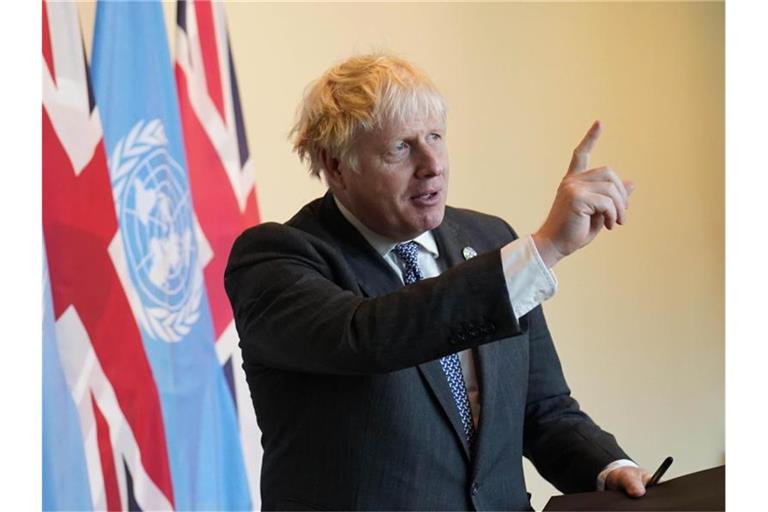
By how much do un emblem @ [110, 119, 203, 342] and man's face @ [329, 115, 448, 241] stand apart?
1.27 meters

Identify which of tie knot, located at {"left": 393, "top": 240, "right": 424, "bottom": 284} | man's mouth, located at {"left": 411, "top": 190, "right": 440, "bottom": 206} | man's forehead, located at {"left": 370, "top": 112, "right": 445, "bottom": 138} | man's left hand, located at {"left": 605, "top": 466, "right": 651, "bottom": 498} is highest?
man's forehead, located at {"left": 370, "top": 112, "right": 445, "bottom": 138}

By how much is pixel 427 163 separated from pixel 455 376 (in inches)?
12.5

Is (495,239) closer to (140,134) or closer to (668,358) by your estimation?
(140,134)

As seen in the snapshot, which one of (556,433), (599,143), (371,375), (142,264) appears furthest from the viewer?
(599,143)

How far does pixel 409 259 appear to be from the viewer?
61.4 inches

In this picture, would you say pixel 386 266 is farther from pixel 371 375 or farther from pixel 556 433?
pixel 556 433

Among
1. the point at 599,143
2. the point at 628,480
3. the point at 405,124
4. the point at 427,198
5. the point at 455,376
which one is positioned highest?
the point at 599,143

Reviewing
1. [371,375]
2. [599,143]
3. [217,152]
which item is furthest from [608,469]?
[599,143]

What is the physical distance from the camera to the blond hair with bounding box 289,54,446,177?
1.49 m

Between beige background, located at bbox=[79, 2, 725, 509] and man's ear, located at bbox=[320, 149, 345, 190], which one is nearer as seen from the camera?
man's ear, located at bbox=[320, 149, 345, 190]

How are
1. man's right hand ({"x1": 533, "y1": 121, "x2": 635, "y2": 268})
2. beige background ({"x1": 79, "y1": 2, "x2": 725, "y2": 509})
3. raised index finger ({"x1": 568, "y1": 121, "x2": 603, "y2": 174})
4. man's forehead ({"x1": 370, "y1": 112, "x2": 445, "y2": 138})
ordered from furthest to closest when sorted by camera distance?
beige background ({"x1": 79, "y1": 2, "x2": 725, "y2": 509}) → man's forehead ({"x1": 370, "y1": 112, "x2": 445, "y2": 138}) → raised index finger ({"x1": 568, "y1": 121, "x2": 603, "y2": 174}) → man's right hand ({"x1": 533, "y1": 121, "x2": 635, "y2": 268})

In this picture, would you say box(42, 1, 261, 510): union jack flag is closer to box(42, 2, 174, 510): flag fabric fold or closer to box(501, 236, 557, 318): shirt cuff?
box(42, 2, 174, 510): flag fabric fold

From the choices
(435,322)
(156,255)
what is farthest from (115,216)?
(435,322)

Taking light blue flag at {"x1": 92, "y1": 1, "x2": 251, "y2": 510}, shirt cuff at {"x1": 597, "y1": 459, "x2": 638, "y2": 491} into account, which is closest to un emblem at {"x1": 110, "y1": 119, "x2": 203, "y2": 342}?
light blue flag at {"x1": 92, "y1": 1, "x2": 251, "y2": 510}
